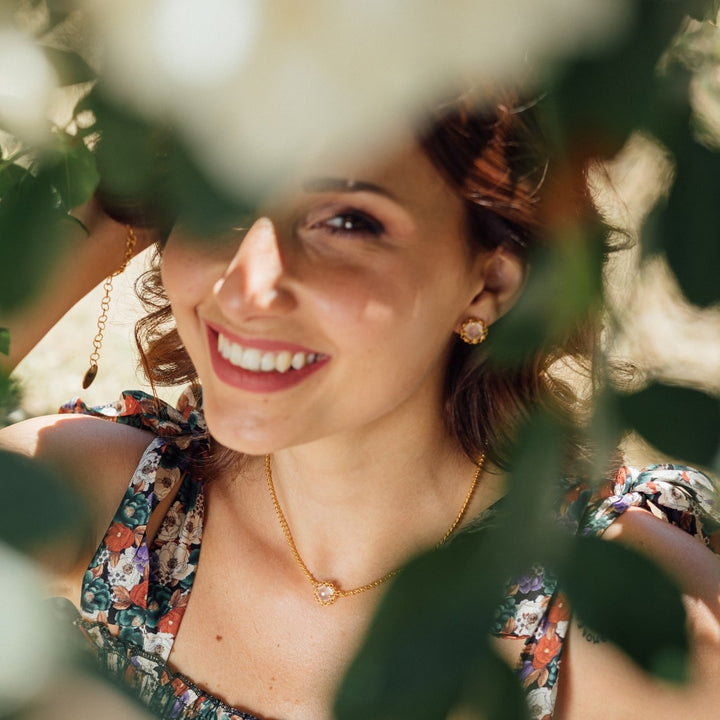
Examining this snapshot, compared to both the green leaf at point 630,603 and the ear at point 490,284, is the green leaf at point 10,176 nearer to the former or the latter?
the green leaf at point 630,603

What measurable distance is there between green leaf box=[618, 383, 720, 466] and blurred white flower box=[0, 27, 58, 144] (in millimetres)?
452

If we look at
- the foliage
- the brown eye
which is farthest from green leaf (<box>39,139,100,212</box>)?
the brown eye

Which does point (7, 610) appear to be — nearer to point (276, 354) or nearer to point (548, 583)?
point (548, 583)

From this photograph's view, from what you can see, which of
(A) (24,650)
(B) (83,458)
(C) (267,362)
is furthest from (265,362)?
(A) (24,650)

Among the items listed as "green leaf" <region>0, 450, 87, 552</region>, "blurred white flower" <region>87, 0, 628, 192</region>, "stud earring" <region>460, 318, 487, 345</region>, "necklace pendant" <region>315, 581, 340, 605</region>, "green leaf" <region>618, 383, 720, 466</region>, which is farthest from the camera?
"necklace pendant" <region>315, 581, 340, 605</region>

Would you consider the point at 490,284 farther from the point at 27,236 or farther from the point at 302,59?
the point at 302,59

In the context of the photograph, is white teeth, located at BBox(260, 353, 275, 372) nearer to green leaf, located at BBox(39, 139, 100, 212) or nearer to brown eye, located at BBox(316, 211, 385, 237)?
brown eye, located at BBox(316, 211, 385, 237)

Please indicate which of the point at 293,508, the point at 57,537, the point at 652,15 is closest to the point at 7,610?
the point at 57,537

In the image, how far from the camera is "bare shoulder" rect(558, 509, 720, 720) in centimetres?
71

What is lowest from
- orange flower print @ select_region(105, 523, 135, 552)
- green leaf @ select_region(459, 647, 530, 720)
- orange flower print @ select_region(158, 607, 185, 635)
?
orange flower print @ select_region(158, 607, 185, 635)

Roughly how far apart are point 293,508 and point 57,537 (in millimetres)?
1478

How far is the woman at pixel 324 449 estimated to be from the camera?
103 cm

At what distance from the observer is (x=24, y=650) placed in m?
0.49

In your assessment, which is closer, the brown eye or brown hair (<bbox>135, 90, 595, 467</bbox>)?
brown hair (<bbox>135, 90, 595, 467</bbox>)
